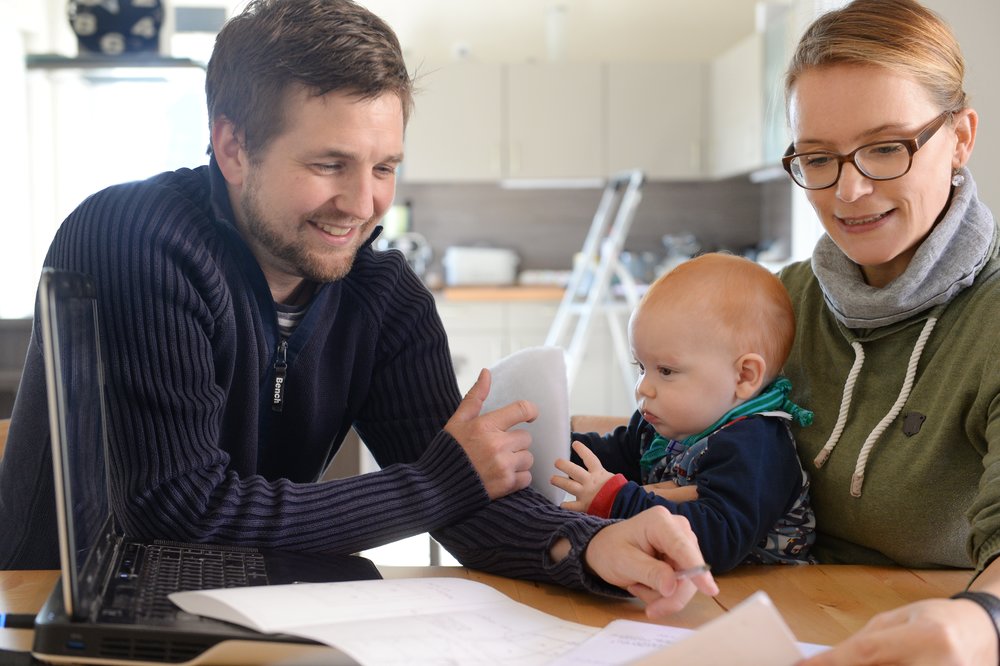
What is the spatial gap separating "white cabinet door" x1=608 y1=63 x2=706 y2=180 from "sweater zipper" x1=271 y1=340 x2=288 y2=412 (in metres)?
4.61

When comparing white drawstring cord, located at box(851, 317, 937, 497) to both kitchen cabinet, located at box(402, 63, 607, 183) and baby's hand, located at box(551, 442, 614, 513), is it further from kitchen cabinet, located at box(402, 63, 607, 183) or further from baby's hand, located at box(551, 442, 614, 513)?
kitchen cabinet, located at box(402, 63, 607, 183)

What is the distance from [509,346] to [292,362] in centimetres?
409

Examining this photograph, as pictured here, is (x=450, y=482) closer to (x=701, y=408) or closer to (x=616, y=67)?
(x=701, y=408)

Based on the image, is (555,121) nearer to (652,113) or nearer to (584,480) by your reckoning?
(652,113)

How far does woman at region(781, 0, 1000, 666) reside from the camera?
1235 mm

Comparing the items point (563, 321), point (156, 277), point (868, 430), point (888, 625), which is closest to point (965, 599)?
point (888, 625)

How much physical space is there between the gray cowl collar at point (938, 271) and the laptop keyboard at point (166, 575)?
808 mm

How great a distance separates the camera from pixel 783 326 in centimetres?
140

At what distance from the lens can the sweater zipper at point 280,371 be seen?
57.1 inches

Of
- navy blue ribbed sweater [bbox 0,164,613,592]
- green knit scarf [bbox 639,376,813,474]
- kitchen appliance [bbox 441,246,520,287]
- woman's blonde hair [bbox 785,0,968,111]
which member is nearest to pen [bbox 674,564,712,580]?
navy blue ribbed sweater [bbox 0,164,613,592]

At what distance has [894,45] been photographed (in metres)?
1.25

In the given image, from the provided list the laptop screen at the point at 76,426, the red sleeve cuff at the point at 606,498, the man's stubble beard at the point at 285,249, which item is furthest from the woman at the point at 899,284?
the laptop screen at the point at 76,426

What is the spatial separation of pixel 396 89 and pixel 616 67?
15.2 feet

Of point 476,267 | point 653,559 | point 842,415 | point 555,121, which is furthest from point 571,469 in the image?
point 555,121
